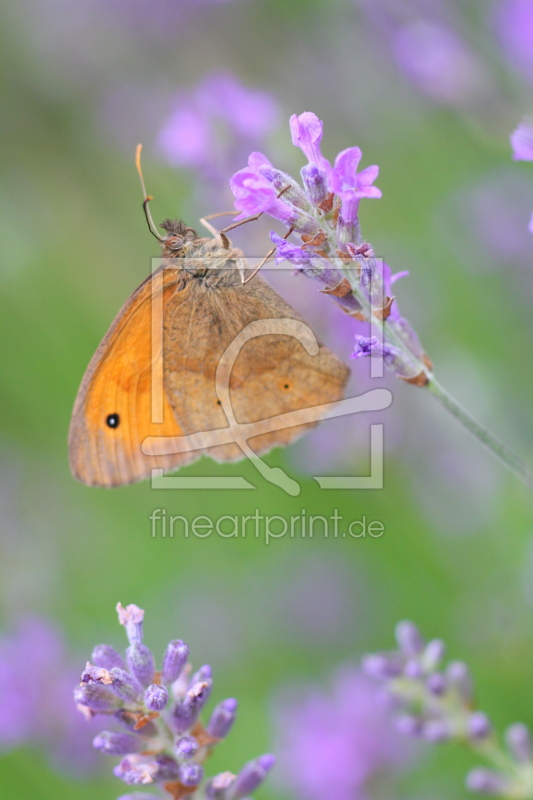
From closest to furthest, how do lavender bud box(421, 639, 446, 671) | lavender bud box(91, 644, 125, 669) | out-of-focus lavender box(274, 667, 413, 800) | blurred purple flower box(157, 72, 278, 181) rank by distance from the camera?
1. lavender bud box(91, 644, 125, 669)
2. lavender bud box(421, 639, 446, 671)
3. blurred purple flower box(157, 72, 278, 181)
4. out-of-focus lavender box(274, 667, 413, 800)

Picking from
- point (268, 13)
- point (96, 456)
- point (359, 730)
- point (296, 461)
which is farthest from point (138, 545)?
point (268, 13)

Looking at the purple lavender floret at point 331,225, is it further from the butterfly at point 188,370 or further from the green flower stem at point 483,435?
the butterfly at point 188,370

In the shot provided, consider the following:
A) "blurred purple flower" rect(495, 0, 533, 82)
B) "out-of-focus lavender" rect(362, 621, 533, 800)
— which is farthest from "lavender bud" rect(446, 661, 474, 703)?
"blurred purple flower" rect(495, 0, 533, 82)

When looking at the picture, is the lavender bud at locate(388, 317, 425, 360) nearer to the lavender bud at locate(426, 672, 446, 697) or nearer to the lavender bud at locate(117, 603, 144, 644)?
the lavender bud at locate(117, 603, 144, 644)

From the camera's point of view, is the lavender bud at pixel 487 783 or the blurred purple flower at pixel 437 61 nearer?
the lavender bud at pixel 487 783

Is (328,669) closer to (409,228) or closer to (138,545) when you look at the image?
(138,545)

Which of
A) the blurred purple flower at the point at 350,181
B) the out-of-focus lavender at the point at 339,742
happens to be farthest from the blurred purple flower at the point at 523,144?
the out-of-focus lavender at the point at 339,742
